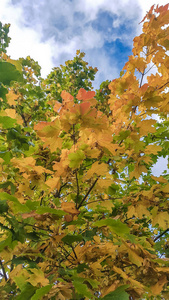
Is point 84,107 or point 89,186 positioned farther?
point 89,186

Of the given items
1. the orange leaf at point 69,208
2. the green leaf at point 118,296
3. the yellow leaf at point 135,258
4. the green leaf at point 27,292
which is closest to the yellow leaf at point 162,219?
the yellow leaf at point 135,258

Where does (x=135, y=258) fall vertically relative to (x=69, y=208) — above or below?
below

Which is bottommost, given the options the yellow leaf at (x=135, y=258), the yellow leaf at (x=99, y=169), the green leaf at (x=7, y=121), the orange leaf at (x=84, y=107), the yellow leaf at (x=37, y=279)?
the yellow leaf at (x=37, y=279)

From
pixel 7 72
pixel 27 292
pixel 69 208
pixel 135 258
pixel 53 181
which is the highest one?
pixel 7 72

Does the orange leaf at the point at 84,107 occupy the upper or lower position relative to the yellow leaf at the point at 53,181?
upper

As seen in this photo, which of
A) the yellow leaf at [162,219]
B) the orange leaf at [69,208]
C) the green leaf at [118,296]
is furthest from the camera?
the yellow leaf at [162,219]

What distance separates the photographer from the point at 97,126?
121 centimetres

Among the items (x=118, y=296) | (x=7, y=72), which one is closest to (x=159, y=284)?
(x=118, y=296)

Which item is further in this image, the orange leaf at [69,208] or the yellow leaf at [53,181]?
the yellow leaf at [53,181]

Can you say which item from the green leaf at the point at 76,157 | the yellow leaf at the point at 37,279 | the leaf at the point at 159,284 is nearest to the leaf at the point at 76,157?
the green leaf at the point at 76,157

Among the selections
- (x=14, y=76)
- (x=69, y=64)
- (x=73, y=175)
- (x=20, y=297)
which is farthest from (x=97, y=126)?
(x=69, y=64)

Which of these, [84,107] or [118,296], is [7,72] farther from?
[118,296]

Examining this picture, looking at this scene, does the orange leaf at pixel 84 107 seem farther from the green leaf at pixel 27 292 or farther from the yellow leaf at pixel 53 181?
the green leaf at pixel 27 292

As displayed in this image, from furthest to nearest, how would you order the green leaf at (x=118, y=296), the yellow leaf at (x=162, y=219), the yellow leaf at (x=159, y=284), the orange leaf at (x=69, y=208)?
the yellow leaf at (x=162, y=219) → the yellow leaf at (x=159, y=284) → the orange leaf at (x=69, y=208) → the green leaf at (x=118, y=296)
